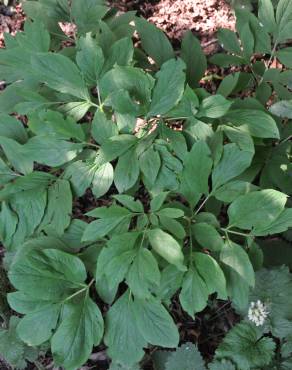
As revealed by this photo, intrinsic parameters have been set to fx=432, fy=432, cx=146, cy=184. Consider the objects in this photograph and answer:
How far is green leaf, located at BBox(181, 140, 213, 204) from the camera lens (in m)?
1.57

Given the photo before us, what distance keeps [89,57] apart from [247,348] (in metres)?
1.36

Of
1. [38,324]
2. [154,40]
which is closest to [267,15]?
[154,40]

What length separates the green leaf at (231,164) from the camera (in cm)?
161

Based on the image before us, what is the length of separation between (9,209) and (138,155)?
0.56m

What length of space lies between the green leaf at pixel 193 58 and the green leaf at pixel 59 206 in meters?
0.71

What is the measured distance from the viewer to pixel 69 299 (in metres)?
1.71

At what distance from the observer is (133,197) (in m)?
1.62

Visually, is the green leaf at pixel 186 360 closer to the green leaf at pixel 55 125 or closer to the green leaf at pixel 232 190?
the green leaf at pixel 232 190

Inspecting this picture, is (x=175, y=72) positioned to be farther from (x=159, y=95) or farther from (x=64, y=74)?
(x=64, y=74)

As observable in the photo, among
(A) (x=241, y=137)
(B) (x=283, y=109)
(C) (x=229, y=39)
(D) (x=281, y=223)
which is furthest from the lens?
(C) (x=229, y=39)

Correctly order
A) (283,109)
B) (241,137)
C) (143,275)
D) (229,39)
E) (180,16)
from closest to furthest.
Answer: (143,275), (241,137), (283,109), (229,39), (180,16)

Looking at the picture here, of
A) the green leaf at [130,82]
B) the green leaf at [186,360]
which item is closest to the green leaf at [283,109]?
the green leaf at [130,82]

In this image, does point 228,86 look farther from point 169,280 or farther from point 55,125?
point 169,280

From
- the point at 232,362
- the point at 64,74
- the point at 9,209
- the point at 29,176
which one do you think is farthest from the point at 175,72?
the point at 232,362
